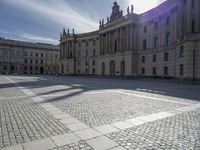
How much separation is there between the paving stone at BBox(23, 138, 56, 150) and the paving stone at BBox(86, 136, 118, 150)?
41.6 inches

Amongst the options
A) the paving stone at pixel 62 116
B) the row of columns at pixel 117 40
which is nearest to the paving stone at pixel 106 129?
the paving stone at pixel 62 116

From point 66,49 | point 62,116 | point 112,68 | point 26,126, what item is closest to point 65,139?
point 26,126

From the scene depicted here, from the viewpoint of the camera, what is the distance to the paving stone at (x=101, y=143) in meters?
4.52

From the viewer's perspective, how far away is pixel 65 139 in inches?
196

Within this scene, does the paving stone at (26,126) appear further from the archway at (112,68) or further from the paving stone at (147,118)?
the archway at (112,68)

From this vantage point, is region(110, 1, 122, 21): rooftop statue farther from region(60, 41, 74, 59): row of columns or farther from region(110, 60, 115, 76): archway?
region(60, 41, 74, 59): row of columns

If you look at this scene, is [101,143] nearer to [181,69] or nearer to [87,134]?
[87,134]

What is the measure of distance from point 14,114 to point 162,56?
148 feet

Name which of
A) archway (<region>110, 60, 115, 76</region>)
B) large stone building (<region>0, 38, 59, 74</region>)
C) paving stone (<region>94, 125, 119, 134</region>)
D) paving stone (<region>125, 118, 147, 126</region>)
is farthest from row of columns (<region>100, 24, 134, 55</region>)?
large stone building (<region>0, 38, 59, 74</region>)

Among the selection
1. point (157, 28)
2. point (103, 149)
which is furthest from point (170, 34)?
point (103, 149)

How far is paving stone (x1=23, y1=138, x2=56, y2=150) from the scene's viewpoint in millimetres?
4387

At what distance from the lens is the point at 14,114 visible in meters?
7.55

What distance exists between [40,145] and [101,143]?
5.47ft

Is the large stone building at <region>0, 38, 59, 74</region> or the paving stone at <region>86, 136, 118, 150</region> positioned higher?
the large stone building at <region>0, 38, 59, 74</region>
